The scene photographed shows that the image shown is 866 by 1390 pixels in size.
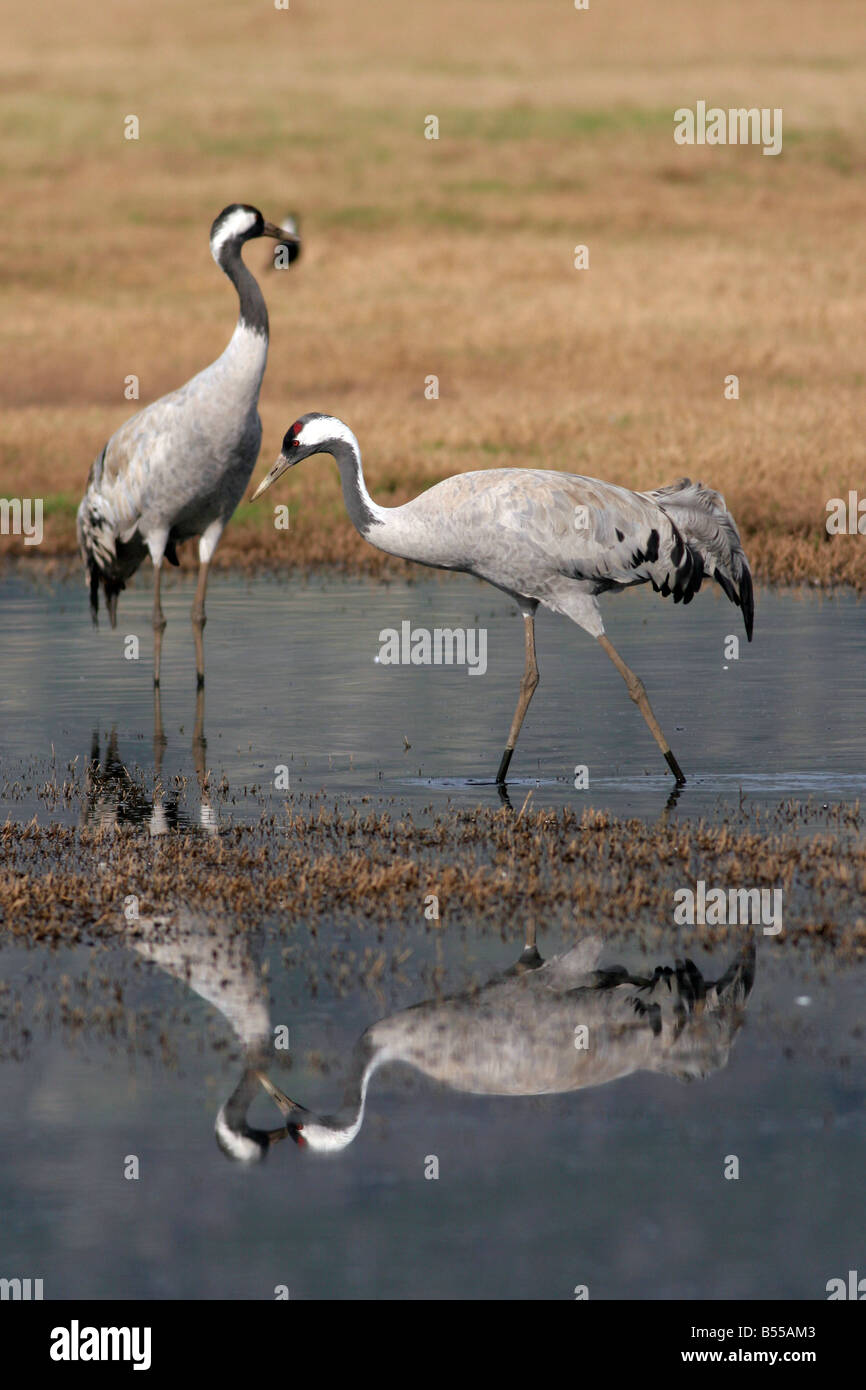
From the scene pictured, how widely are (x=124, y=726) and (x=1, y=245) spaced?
4044 centimetres

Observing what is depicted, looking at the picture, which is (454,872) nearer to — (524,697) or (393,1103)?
(393,1103)

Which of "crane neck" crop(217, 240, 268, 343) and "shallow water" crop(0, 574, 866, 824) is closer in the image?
"shallow water" crop(0, 574, 866, 824)

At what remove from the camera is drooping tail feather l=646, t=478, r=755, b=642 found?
37.2 ft

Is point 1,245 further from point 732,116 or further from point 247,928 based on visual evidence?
point 247,928

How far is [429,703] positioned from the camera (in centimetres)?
1359

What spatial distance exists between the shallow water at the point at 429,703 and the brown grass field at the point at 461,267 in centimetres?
270

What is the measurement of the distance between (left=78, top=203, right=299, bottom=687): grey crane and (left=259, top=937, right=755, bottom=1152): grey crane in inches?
259

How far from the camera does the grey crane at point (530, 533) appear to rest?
10.7 metres

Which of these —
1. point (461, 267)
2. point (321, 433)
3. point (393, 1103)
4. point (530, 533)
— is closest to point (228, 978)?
point (393, 1103)

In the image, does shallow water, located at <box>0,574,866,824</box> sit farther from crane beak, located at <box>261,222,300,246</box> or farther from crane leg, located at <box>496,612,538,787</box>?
crane beak, located at <box>261,222,300,246</box>

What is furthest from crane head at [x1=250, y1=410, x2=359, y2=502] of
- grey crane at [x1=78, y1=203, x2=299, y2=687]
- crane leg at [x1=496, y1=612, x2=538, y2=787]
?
grey crane at [x1=78, y1=203, x2=299, y2=687]

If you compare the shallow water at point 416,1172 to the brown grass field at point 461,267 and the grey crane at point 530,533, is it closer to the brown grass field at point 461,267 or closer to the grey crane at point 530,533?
the grey crane at point 530,533

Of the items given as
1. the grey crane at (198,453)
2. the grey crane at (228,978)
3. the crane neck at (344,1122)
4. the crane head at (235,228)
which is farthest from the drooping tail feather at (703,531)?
the crane neck at (344,1122)
